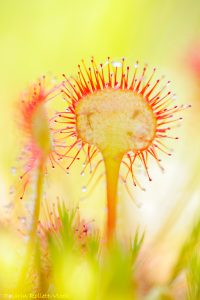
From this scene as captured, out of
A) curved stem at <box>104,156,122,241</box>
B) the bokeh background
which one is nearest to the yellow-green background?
the bokeh background

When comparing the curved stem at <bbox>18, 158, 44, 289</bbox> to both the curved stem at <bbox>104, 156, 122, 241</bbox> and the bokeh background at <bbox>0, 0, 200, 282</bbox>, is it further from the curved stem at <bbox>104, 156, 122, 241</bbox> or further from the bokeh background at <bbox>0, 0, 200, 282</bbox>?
the bokeh background at <bbox>0, 0, 200, 282</bbox>

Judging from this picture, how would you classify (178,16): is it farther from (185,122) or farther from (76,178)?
(76,178)

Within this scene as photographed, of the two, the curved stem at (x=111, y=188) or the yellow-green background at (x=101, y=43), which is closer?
the curved stem at (x=111, y=188)

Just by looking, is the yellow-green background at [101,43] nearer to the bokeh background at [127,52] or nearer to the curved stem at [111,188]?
the bokeh background at [127,52]

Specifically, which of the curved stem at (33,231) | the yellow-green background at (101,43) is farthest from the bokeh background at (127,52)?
the curved stem at (33,231)

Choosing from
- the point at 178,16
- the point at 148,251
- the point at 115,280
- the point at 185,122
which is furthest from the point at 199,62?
the point at 115,280
